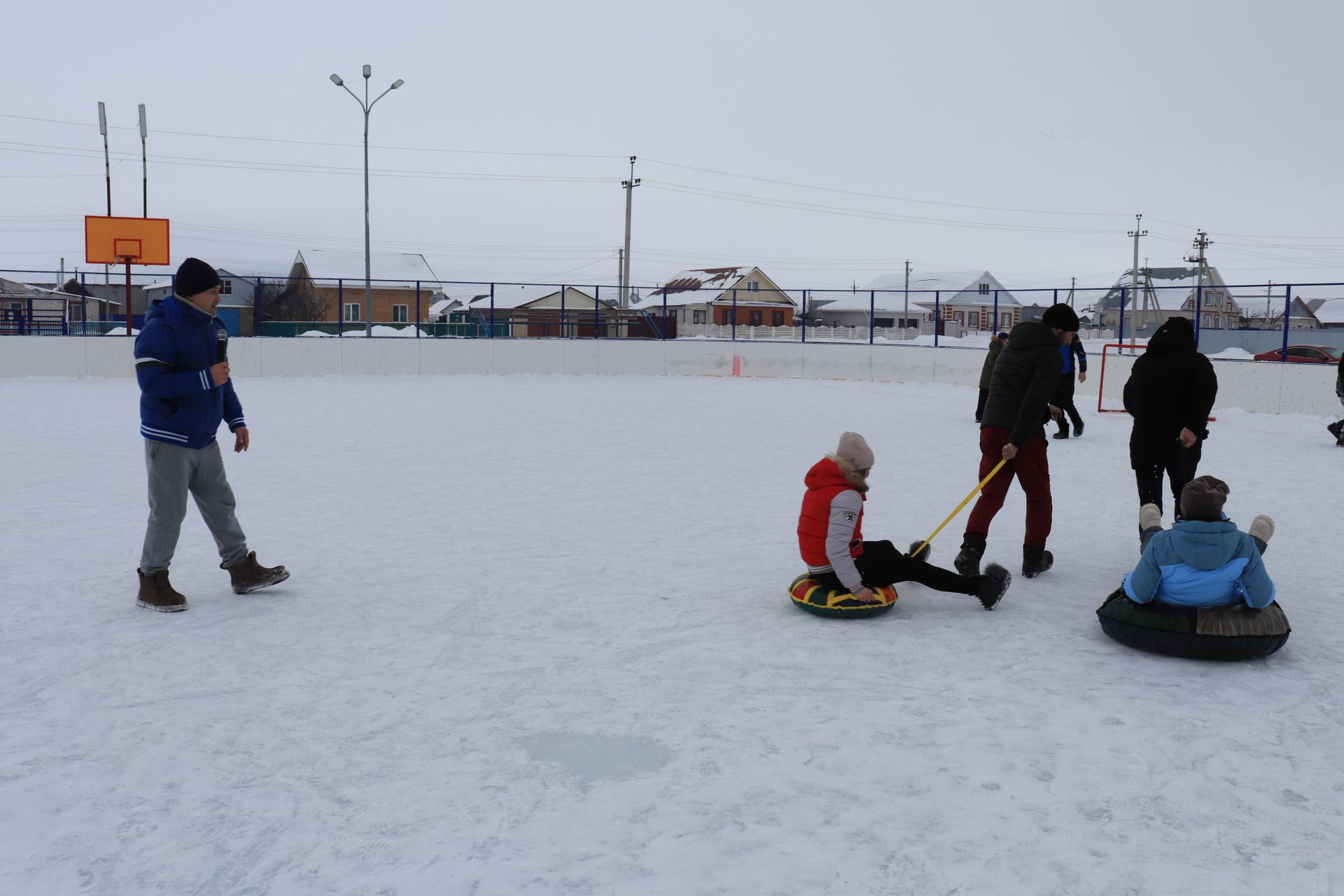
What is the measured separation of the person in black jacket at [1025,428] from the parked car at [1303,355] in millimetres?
13216

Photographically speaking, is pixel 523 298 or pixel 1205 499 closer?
pixel 1205 499

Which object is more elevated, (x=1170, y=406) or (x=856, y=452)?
(x=1170, y=406)

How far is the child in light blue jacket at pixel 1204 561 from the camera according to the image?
14.3 ft

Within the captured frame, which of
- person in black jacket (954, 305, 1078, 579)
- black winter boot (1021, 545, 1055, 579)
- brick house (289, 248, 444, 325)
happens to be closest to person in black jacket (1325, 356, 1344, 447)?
black winter boot (1021, 545, 1055, 579)

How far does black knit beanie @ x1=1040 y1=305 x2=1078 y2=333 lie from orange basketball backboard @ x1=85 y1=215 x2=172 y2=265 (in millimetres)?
22879

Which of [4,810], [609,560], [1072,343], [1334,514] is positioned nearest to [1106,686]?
[609,560]

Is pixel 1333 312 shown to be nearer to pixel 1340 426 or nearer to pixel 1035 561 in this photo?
pixel 1340 426

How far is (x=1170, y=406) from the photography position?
19.7ft

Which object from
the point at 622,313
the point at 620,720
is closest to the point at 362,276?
the point at 622,313

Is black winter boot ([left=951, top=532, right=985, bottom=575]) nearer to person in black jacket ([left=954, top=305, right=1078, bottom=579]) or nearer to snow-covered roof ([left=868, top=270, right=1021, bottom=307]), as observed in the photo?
person in black jacket ([left=954, top=305, right=1078, bottom=579])

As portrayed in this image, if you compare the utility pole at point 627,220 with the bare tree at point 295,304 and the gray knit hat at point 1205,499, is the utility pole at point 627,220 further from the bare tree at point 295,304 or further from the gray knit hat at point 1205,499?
the gray knit hat at point 1205,499

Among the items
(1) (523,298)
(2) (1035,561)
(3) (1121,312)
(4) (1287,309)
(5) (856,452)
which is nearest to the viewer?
(5) (856,452)

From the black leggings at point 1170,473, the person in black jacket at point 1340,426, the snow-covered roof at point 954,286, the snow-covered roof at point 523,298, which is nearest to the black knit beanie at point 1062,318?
the black leggings at point 1170,473

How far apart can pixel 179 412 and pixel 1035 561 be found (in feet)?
14.9
